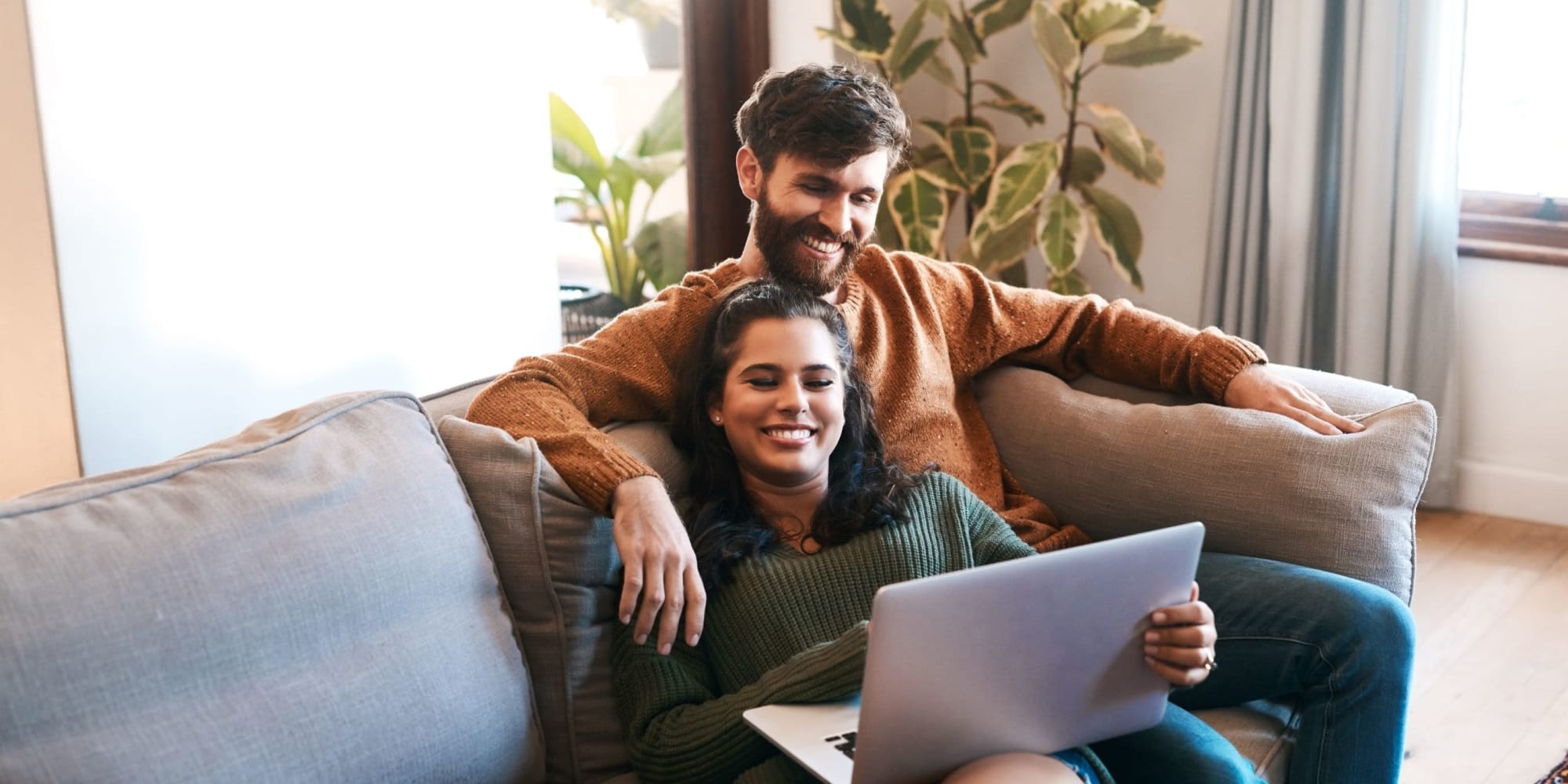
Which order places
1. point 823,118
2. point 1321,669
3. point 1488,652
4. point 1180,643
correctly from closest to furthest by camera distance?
point 1180,643
point 1321,669
point 823,118
point 1488,652

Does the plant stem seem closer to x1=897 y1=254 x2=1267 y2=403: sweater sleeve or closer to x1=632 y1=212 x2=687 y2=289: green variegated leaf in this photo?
x1=632 y1=212 x2=687 y2=289: green variegated leaf

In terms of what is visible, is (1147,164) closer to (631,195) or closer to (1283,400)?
(631,195)

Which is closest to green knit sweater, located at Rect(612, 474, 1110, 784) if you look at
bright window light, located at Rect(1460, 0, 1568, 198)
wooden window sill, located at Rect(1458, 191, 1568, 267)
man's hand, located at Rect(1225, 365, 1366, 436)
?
man's hand, located at Rect(1225, 365, 1366, 436)

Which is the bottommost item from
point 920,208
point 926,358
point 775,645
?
point 775,645

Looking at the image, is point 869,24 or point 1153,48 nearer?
point 1153,48

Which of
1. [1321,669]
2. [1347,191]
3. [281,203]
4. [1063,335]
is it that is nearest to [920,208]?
[1347,191]

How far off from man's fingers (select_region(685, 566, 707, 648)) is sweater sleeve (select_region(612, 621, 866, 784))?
0.17 feet

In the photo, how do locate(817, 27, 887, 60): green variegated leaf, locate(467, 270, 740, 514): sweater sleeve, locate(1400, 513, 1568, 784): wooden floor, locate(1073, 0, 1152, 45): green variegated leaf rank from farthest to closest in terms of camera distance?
locate(817, 27, 887, 60): green variegated leaf < locate(1073, 0, 1152, 45): green variegated leaf < locate(1400, 513, 1568, 784): wooden floor < locate(467, 270, 740, 514): sweater sleeve

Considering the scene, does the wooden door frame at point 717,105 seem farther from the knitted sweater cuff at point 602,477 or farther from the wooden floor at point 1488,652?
the knitted sweater cuff at point 602,477

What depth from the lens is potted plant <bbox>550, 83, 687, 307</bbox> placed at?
10.6 feet

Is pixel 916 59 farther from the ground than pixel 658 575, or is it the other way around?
pixel 916 59

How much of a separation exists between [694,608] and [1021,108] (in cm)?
231

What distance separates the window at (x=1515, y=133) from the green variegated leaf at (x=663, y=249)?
1833 mm

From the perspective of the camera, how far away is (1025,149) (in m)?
3.21
